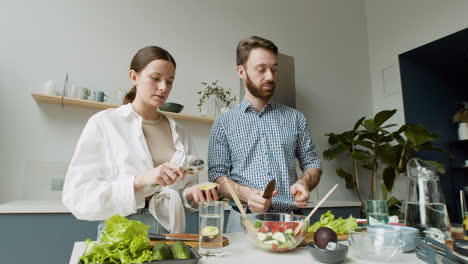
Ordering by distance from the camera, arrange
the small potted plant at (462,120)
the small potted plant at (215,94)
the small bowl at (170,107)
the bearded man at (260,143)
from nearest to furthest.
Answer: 1. the bearded man at (260,143)
2. the small bowl at (170,107)
3. the small potted plant at (215,94)
4. the small potted plant at (462,120)

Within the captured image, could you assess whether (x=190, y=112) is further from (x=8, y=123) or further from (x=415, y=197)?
(x=415, y=197)

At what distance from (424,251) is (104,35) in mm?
2713

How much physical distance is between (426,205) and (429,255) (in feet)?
0.91

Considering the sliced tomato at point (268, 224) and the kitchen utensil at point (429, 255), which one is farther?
the sliced tomato at point (268, 224)

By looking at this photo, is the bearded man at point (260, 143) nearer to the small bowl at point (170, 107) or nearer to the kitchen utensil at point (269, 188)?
the kitchen utensil at point (269, 188)

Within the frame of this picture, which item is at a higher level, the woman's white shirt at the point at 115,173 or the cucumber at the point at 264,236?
the woman's white shirt at the point at 115,173

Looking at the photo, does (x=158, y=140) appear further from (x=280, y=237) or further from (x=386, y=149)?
(x=386, y=149)

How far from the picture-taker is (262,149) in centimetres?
156

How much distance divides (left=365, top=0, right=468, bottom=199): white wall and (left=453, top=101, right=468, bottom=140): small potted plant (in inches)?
35.0

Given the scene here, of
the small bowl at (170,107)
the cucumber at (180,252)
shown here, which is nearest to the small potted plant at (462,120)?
the small bowl at (170,107)

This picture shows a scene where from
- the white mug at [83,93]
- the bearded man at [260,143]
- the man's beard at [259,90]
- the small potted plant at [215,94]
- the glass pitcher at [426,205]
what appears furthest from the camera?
the small potted plant at [215,94]

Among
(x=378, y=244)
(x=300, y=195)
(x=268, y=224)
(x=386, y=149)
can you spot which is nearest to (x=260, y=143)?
(x=300, y=195)

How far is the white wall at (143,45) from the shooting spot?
7.34ft

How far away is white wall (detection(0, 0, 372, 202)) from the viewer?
2236 mm
